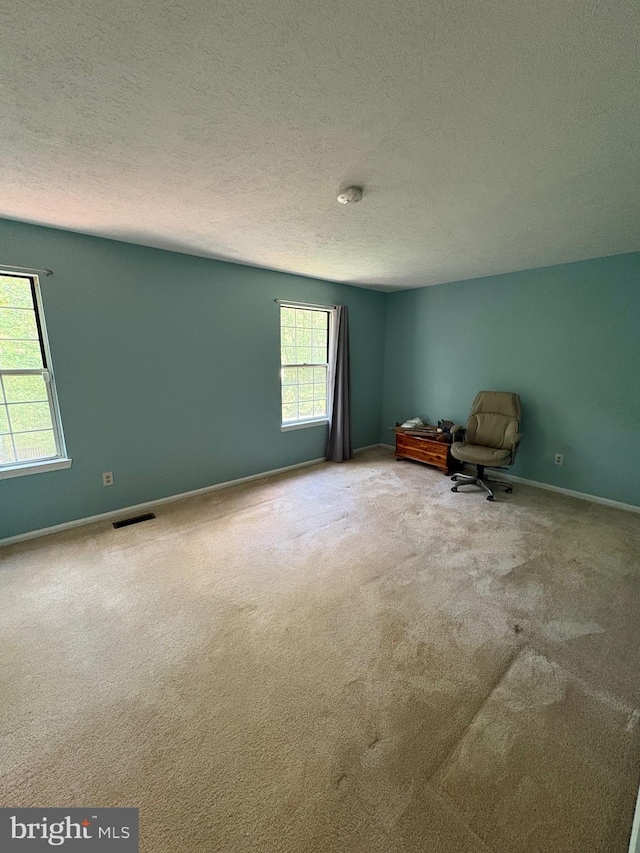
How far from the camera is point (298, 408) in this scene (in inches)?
166

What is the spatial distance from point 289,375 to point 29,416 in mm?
2461

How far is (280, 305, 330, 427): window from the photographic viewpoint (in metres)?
3.98

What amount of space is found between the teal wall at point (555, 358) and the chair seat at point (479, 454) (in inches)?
20.8

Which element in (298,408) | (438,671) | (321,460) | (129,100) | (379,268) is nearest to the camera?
(129,100)

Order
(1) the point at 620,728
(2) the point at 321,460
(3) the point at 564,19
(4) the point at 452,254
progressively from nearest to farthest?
(3) the point at 564,19, (1) the point at 620,728, (4) the point at 452,254, (2) the point at 321,460

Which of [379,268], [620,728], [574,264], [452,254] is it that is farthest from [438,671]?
[574,264]

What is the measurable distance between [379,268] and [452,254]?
760 millimetres

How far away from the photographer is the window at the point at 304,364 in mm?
3980

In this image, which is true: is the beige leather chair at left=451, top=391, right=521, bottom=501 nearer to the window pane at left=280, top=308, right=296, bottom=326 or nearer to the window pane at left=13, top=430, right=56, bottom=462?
the window pane at left=280, top=308, right=296, bottom=326

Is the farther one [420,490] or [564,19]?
[420,490]

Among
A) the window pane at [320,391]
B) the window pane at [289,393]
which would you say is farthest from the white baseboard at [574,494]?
the window pane at [289,393]

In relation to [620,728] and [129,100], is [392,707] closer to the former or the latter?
[620,728]

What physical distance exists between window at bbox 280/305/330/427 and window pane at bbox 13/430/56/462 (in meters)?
2.23

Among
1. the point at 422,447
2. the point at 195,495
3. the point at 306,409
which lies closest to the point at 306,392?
the point at 306,409
